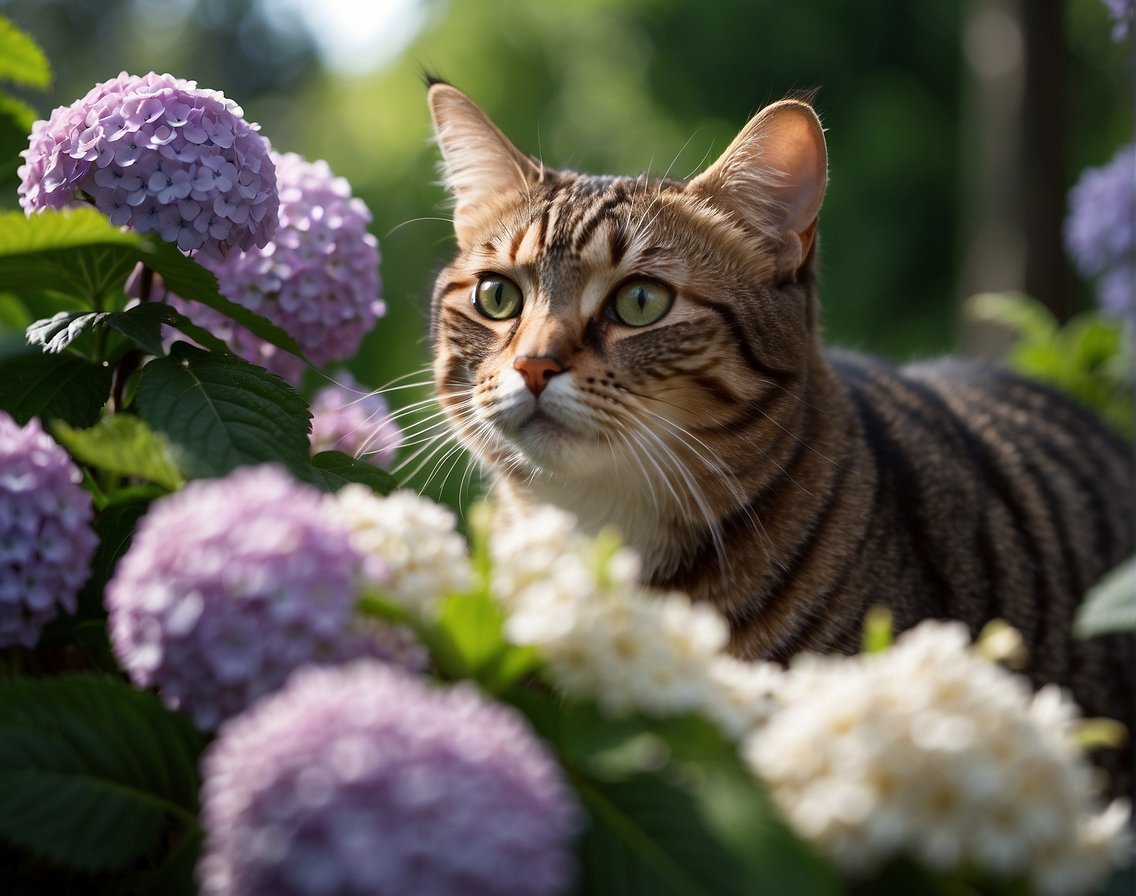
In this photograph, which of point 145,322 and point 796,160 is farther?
point 796,160

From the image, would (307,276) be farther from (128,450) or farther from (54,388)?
(128,450)

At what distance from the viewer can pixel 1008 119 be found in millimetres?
4445

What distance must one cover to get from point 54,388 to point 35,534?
416 mm

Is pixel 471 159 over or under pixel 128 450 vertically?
over

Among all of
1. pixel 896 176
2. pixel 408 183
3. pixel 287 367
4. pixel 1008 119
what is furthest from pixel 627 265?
pixel 408 183

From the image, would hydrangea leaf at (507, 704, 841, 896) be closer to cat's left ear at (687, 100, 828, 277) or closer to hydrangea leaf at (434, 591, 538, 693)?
hydrangea leaf at (434, 591, 538, 693)

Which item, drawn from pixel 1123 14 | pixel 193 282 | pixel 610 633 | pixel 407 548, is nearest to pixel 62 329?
pixel 193 282

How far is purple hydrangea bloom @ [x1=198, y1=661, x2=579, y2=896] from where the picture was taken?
0.69 meters

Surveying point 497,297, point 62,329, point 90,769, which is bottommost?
point 90,769

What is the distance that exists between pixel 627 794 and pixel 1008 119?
4.21 metres

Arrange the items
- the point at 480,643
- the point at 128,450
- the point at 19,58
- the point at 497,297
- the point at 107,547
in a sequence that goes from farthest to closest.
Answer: the point at 497,297
the point at 19,58
the point at 107,547
the point at 128,450
the point at 480,643

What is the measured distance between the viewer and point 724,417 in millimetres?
1953

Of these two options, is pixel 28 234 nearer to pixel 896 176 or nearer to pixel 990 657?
pixel 990 657

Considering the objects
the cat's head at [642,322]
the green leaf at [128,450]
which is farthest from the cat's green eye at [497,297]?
the green leaf at [128,450]
